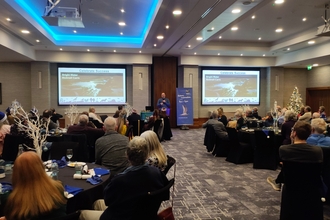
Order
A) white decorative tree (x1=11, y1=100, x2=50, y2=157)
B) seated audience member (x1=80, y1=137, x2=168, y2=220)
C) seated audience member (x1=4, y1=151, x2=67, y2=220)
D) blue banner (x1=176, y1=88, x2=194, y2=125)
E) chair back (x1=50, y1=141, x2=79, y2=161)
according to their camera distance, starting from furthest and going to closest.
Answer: blue banner (x1=176, y1=88, x2=194, y2=125), chair back (x1=50, y1=141, x2=79, y2=161), white decorative tree (x1=11, y1=100, x2=50, y2=157), seated audience member (x1=80, y1=137, x2=168, y2=220), seated audience member (x1=4, y1=151, x2=67, y2=220)

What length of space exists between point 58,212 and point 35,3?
22.4 ft

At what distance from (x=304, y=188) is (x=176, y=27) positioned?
5950 mm

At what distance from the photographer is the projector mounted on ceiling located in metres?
5.76

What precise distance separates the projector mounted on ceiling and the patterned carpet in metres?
4.16

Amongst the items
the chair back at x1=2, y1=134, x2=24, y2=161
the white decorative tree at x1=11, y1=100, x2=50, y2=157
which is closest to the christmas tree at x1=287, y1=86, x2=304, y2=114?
the white decorative tree at x1=11, y1=100, x2=50, y2=157

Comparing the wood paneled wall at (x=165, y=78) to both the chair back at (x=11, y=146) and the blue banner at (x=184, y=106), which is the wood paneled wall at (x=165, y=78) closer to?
the blue banner at (x=184, y=106)

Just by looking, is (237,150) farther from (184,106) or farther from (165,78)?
(165,78)

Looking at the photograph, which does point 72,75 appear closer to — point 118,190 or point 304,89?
point 118,190

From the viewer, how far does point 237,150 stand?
647cm

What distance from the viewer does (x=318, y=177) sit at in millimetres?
2631

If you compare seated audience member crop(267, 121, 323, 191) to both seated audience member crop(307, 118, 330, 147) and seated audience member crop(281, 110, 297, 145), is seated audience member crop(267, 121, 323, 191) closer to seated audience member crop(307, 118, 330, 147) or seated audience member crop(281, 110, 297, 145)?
seated audience member crop(307, 118, 330, 147)

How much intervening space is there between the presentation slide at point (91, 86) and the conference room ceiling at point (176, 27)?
1319 mm

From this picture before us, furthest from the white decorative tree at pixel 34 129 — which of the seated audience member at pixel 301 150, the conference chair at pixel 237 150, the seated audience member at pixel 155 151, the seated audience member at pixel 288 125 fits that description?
the seated audience member at pixel 288 125

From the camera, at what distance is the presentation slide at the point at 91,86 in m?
12.3
